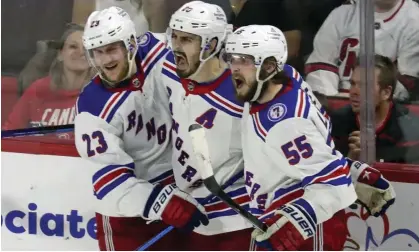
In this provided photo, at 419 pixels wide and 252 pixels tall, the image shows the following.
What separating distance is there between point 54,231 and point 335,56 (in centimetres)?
102

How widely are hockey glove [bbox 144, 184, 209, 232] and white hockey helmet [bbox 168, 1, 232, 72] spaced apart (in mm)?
383

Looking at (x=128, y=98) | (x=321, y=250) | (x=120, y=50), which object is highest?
(x=120, y=50)

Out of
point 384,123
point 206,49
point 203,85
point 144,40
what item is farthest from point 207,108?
point 384,123

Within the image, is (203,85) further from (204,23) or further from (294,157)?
(294,157)

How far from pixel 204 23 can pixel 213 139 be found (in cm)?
32

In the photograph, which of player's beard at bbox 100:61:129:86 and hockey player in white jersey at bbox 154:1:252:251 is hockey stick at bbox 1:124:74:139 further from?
hockey player in white jersey at bbox 154:1:252:251

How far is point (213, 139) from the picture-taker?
7.09 ft

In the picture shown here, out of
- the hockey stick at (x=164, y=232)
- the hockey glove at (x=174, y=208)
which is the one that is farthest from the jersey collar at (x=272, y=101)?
the hockey glove at (x=174, y=208)

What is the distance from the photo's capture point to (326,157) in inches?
81.0

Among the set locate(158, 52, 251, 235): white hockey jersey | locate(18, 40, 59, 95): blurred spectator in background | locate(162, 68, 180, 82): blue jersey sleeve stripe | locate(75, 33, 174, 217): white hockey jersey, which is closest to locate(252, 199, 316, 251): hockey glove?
locate(158, 52, 251, 235): white hockey jersey

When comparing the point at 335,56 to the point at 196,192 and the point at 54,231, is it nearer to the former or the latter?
the point at 196,192

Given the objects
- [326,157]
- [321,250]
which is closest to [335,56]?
[326,157]

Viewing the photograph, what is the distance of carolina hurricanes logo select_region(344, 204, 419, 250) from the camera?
7.41 feet

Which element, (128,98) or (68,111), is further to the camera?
(68,111)
